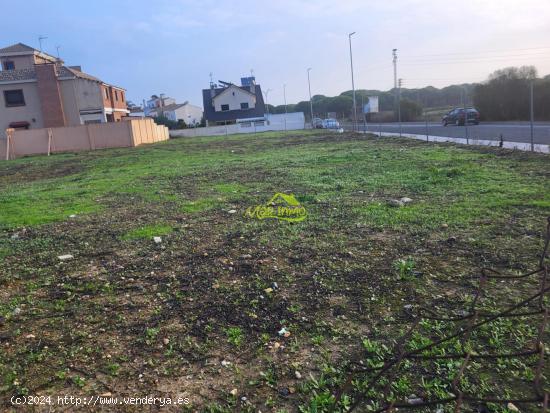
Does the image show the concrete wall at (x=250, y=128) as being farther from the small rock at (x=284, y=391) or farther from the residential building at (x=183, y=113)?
the small rock at (x=284, y=391)

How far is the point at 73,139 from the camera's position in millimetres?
29719

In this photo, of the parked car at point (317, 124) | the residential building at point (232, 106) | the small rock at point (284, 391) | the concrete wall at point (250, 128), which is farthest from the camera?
the residential building at point (232, 106)

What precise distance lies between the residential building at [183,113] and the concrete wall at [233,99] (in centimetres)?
719

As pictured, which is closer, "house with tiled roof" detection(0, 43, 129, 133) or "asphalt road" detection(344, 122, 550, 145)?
"asphalt road" detection(344, 122, 550, 145)

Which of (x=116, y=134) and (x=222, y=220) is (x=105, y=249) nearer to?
(x=222, y=220)

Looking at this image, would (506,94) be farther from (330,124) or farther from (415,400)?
(415,400)

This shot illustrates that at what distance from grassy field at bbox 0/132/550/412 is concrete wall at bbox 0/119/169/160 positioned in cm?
2376

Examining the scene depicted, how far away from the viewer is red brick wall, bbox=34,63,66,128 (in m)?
34.3

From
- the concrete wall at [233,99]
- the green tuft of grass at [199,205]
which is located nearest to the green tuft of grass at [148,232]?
the green tuft of grass at [199,205]

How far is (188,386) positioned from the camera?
2.53m

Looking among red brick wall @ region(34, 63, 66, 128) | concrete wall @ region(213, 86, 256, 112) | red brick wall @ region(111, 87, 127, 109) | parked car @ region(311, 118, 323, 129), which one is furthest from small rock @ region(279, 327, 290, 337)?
concrete wall @ region(213, 86, 256, 112)

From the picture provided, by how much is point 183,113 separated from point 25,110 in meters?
34.4

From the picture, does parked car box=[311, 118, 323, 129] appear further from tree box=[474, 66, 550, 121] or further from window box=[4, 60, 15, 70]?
window box=[4, 60, 15, 70]

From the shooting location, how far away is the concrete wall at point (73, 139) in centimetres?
2800
